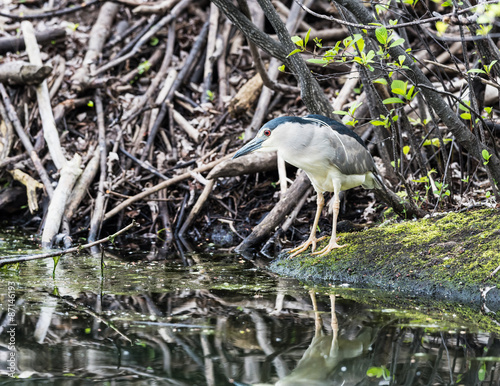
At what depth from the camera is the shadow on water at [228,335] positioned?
8.98 feet

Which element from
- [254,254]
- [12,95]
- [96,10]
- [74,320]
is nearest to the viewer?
[74,320]

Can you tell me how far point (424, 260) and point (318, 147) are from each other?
52.8 inches

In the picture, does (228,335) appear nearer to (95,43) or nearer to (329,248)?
(329,248)

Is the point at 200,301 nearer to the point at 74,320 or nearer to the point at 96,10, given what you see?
the point at 74,320

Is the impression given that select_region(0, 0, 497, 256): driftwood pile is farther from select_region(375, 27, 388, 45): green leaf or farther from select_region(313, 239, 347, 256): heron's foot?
select_region(375, 27, 388, 45): green leaf

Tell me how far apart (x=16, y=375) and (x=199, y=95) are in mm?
7165

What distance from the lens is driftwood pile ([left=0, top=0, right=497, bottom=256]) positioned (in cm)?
708

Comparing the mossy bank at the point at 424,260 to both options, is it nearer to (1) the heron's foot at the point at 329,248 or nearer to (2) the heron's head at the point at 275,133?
(1) the heron's foot at the point at 329,248

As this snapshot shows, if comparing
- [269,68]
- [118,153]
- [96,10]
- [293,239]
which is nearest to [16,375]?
[293,239]

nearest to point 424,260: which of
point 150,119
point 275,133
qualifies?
point 275,133

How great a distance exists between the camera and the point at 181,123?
866 centimetres

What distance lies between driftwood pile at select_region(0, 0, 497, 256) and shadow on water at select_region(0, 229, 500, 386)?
1.83 meters

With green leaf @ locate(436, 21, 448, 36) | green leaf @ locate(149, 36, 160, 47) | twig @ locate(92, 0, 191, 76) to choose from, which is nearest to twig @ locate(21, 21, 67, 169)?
twig @ locate(92, 0, 191, 76)

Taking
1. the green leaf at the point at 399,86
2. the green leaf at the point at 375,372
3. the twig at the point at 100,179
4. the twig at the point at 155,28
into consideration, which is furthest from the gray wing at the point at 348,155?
the twig at the point at 155,28
